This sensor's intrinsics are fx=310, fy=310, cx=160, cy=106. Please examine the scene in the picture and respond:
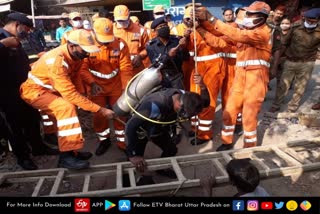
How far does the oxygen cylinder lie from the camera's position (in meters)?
3.80

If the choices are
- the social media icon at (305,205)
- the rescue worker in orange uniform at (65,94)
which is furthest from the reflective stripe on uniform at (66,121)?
the social media icon at (305,205)

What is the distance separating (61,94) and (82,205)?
1.46 metres

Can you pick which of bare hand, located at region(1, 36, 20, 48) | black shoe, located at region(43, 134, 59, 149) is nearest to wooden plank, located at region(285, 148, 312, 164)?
black shoe, located at region(43, 134, 59, 149)

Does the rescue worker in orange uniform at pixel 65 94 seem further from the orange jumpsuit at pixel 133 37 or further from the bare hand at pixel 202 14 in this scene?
the orange jumpsuit at pixel 133 37

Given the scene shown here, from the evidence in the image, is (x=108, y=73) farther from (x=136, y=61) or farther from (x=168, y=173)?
(x=168, y=173)

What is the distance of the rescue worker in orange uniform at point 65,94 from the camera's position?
3.56 m

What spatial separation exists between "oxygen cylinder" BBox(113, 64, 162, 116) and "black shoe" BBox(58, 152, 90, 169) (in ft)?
2.40

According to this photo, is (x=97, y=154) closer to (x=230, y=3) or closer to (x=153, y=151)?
(x=153, y=151)

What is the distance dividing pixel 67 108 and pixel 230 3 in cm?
892

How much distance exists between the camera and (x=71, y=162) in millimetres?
3613

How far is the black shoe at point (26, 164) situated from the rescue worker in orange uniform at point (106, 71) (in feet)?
3.20

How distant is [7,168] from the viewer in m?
4.45

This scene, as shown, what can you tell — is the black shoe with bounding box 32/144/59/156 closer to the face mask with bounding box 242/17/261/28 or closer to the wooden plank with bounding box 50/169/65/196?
the wooden plank with bounding box 50/169/65/196

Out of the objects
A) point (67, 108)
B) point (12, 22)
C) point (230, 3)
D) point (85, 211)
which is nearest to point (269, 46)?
point (67, 108)
